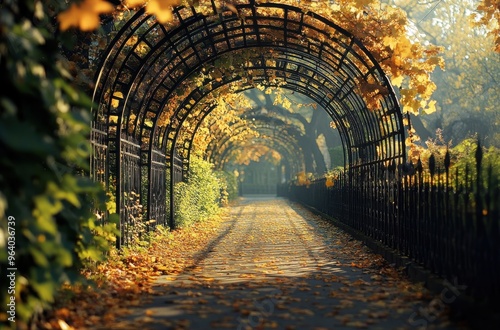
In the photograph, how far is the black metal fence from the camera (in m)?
5.59

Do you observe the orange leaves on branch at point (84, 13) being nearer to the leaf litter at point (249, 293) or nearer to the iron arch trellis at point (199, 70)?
the leaf litter at point (249, 293)

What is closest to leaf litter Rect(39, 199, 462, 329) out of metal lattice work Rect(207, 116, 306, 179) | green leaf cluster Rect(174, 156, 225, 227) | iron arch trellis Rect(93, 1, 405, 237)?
iron arch trellis Rect(93, 1, 405, 237)

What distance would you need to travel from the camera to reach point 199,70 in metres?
15.8

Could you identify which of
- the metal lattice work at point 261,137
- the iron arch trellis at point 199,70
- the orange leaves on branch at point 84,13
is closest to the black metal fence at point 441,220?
the iron arch trellis at point 199,70

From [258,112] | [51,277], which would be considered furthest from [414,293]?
[258,112]

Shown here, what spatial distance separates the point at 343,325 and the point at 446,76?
4962cm

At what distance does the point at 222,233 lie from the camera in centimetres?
1789

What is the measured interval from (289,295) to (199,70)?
9419mm

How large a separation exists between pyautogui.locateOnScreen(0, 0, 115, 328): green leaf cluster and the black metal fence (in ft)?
10.1

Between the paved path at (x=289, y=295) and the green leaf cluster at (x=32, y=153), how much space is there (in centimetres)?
134

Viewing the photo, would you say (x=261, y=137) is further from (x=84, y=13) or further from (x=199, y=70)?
(x=84, y=13)

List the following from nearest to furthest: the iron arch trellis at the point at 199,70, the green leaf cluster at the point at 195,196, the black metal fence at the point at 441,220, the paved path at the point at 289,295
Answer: the black metal fence at the point at 441,220 → the paved path at the point at 289,295 → the iron arch trellis at the point at 199,70 → the green leaf cluster at the point at 195,196

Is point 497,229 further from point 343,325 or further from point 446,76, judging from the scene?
point 446,76

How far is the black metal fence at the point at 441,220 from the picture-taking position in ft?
18.3
